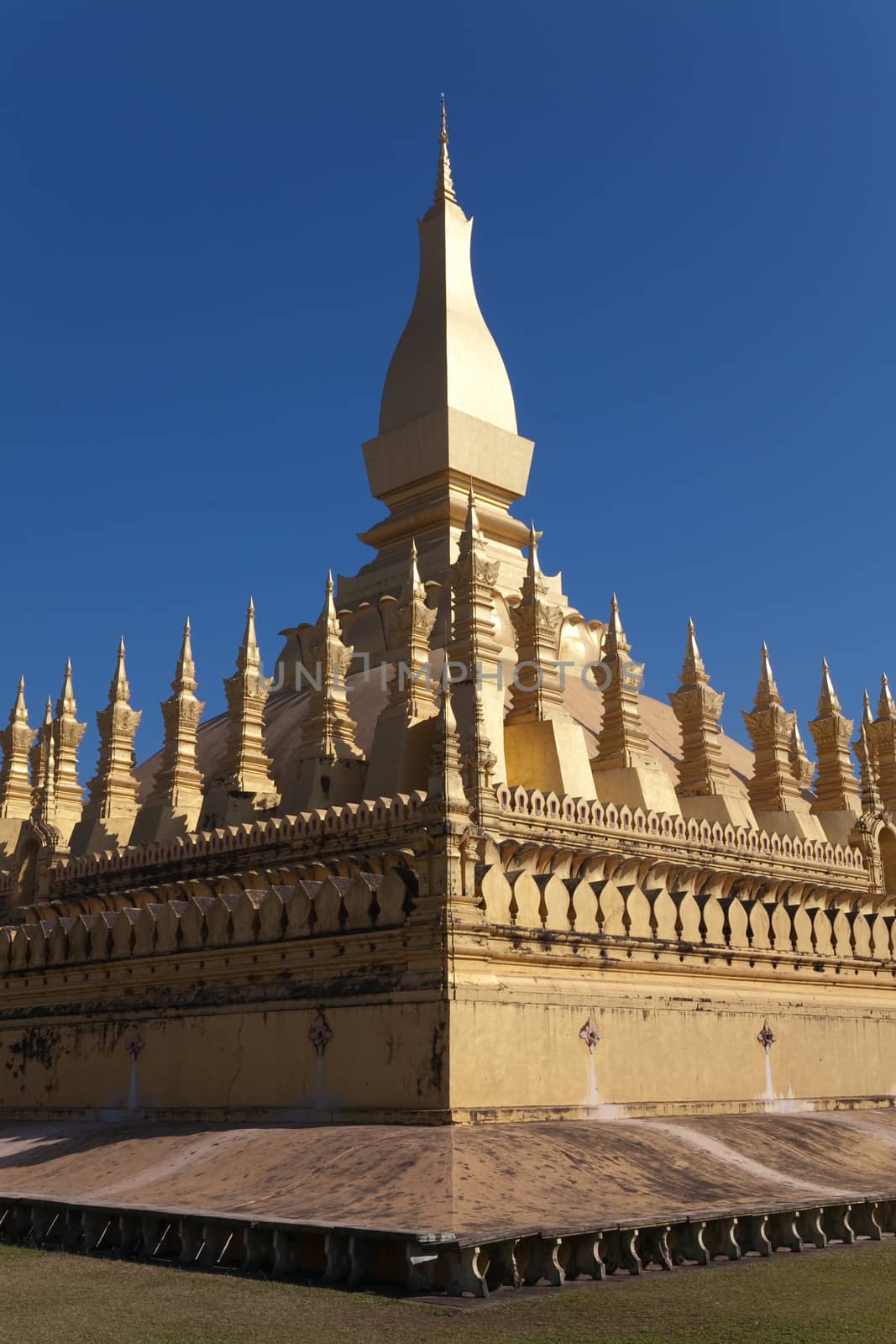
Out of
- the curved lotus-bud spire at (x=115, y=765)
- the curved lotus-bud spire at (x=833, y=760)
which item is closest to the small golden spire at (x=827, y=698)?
the curved lotus-bud spire at (x=833, y=760)

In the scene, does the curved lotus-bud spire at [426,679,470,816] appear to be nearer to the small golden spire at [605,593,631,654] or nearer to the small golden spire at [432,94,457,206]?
the small golden spire at [605,593,631,654]

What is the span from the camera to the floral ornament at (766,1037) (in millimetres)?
17453

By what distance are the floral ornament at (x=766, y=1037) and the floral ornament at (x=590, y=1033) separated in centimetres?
306

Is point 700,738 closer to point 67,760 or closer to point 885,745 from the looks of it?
point 885,745

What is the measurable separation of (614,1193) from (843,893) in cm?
1388

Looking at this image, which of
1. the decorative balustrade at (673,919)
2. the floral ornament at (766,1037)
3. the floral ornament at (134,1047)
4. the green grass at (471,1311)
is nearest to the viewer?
the green grass at (471,1311)

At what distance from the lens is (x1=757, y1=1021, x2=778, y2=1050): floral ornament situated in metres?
17.5

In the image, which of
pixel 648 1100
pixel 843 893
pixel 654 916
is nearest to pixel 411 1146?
pixel 648 1100

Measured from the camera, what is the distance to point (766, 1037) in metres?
17.5

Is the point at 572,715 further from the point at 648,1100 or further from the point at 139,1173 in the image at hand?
the point at 139,1173

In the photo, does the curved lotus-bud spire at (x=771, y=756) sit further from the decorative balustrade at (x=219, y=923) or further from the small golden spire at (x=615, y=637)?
the decorative balustrade at (x=219, y=923)

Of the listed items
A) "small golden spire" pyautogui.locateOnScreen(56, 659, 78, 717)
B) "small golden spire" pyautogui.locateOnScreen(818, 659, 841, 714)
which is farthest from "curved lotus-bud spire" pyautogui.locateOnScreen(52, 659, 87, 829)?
"small golden spire" pyautogui.locateOnScreen(818, 659, 841, 714)

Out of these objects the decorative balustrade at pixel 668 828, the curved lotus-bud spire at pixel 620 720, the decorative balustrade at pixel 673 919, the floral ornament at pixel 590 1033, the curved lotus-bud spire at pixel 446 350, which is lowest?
the floral ornament at pixel 590 1033

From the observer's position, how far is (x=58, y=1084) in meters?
18.3
